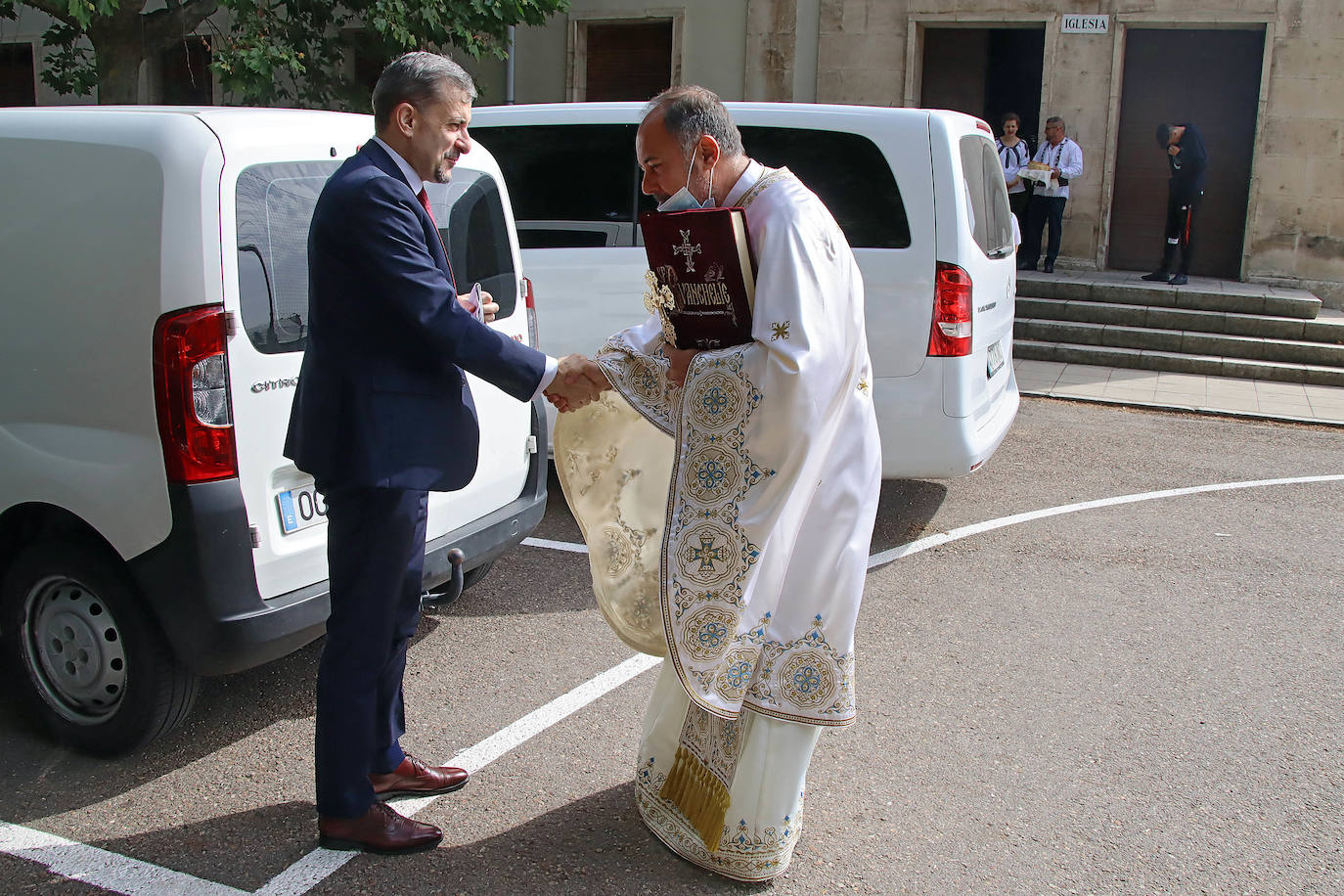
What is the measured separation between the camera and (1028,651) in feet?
14.9

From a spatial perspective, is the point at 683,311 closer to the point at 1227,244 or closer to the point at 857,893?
the point at 857,893

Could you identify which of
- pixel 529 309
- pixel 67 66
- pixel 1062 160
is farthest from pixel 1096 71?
pixel 67 66

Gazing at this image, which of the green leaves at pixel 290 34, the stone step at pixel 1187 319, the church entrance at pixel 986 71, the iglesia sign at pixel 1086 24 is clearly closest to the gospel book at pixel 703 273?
the green leaves at pixel 290 34

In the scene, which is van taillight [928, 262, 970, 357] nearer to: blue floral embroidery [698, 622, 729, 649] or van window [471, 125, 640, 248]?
van window [471, 125, 640, 248]

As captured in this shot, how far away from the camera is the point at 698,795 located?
3092mm

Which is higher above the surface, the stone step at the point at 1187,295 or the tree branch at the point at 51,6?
the tree branch at the point at 51,6

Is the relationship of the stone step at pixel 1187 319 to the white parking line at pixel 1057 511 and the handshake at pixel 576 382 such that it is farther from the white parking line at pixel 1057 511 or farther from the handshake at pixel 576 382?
the handshake at pixel 576 382

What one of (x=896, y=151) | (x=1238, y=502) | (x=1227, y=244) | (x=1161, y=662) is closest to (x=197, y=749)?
(x=1161, y=662)

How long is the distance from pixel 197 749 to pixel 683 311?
2.01 m

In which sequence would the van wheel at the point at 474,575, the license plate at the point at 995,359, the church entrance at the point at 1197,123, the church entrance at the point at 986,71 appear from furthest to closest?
the church entrance at the point at 986,71 → the church entrance at the point at 1197,123 → the license plate at the point at 995,359 → the van wheel at the point at 474,575

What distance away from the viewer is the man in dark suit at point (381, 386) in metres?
2.88

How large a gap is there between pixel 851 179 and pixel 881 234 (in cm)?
31

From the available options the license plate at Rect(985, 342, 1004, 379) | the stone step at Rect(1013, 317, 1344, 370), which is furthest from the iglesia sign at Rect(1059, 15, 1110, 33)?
the license plate at Rect(985, 342, 1004, 379)

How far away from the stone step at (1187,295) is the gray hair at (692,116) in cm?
1113
